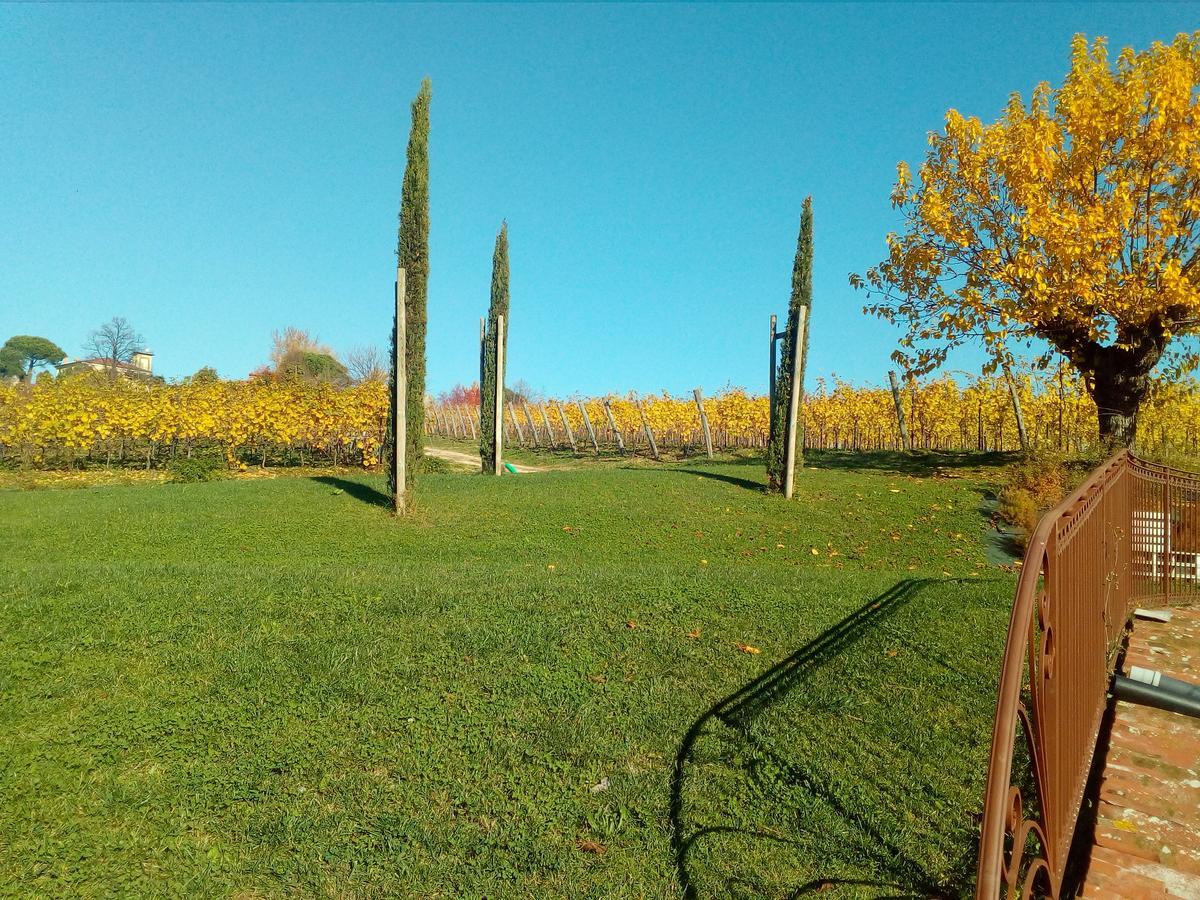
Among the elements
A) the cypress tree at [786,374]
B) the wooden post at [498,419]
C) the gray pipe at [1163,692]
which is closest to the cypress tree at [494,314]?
the wooden post at [498,419]

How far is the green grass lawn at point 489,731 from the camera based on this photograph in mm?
3111

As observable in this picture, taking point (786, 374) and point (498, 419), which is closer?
point (786, 374)

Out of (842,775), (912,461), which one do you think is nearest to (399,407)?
(842,775)

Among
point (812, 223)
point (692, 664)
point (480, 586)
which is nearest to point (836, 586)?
point (692, 664)

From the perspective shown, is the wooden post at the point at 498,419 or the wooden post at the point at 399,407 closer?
the wooden post at the point at 399,407

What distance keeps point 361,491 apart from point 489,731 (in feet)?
34.3

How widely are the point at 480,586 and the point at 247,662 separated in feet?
7.68

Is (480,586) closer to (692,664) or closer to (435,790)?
(692,664)

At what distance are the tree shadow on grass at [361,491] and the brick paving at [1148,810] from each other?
34.7 ft

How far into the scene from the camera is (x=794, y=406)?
1389cm

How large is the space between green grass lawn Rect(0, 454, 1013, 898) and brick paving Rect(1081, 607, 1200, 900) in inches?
23.3

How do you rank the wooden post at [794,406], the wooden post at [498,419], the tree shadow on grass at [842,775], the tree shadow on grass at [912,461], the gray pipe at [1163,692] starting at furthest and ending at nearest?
1. the tree shadow on grass at [912,461]
2. the wooden post at [498,419]
3. the wooden post at [794,406]
4. the gray pipe at [1163,692]
5. the tree shadow on grass at [842,775]

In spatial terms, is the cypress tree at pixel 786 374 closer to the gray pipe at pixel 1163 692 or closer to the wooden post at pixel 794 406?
the wooden post at pixel 794 406

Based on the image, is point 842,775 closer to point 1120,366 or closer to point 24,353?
point 1120,366
